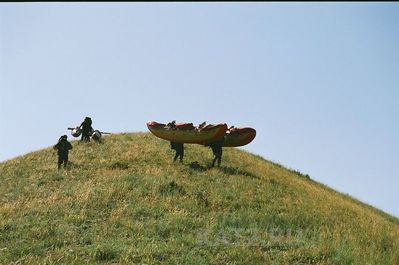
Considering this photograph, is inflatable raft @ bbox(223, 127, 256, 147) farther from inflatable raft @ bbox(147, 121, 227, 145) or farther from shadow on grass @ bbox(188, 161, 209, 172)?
shadow on grass @ bbox(188, 161, 209, 172)

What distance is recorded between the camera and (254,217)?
1708cm

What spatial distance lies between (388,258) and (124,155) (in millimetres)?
18020

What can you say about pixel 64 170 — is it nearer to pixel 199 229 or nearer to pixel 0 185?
pixel 0 185

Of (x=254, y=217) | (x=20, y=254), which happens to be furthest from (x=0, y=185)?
(x=254, y=217)

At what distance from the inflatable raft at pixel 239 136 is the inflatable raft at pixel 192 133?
1873mm

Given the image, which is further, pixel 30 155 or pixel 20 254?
pixel 30 155

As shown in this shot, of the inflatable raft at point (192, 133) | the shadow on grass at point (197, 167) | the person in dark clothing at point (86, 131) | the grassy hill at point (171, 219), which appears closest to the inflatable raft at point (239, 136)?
the grassy hill at point (171, 219)

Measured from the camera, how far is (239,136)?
28203mm

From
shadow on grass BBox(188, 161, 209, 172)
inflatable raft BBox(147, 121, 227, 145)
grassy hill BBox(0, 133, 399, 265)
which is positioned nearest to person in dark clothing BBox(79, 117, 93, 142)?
grassy hill BBox(0, 133, 399, 265)

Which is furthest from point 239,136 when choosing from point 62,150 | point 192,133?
point 62,150

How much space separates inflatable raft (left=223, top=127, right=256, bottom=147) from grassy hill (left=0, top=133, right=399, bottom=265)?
5.21 ft

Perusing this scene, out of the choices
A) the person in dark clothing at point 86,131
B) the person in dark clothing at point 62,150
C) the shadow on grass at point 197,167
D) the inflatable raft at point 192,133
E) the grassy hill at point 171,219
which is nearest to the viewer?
the grassy hill at point 171,219

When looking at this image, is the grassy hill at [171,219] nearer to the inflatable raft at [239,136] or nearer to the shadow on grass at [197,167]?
the shadow on grass at [197,167]

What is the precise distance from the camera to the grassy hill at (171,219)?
13.0m
